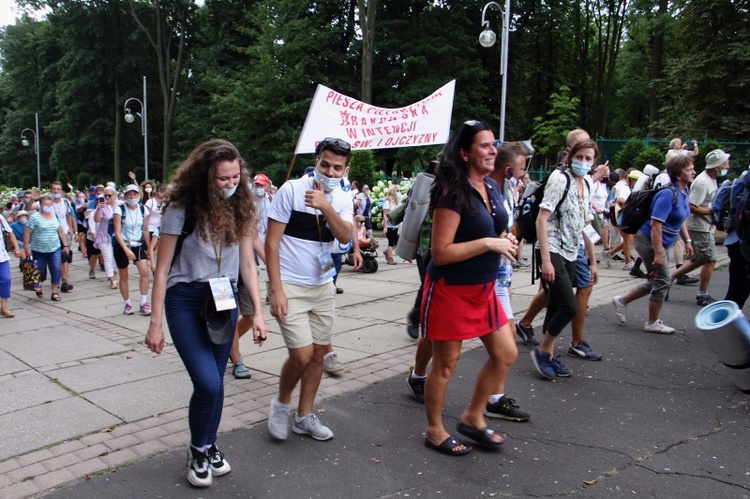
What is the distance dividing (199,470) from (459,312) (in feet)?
5.36

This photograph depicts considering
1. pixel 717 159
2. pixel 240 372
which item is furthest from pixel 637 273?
pixel 240 372

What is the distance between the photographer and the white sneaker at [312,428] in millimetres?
3984

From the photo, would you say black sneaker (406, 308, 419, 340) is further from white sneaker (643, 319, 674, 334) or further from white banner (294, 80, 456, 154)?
white banner (294, 80, 456, 154)

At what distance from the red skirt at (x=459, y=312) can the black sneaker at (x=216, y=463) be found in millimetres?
1340

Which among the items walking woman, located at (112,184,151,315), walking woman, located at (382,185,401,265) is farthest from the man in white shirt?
walking woman, located at (382,185,401,265)

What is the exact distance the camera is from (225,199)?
3457 mm

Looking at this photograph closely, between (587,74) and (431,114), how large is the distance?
36259mm

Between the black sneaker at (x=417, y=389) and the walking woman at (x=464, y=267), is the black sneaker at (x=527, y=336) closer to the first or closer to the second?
the black sneaker at (x=417, y=389)

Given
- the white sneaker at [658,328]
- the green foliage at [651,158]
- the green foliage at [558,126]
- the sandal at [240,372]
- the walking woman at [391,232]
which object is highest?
the green foliage at [558,126]

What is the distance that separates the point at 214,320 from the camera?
11.0ft

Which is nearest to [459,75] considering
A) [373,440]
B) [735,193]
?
[735,193]

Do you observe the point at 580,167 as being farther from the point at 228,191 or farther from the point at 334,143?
the point at 228,191

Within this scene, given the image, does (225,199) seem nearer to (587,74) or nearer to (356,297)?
(356,297)

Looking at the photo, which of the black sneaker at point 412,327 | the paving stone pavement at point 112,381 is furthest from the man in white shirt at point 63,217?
the black sneaker at point 412,327
